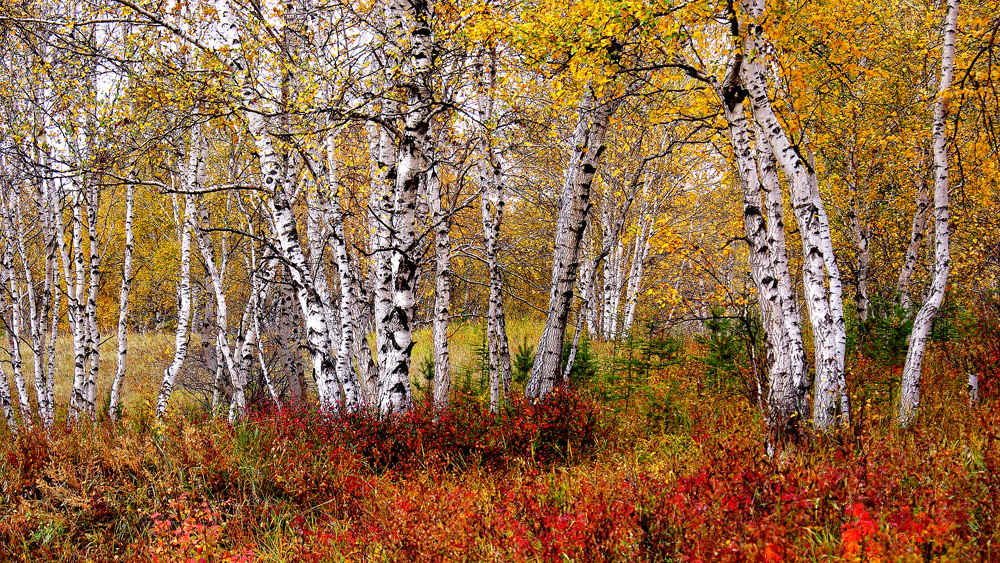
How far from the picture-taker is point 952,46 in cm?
558

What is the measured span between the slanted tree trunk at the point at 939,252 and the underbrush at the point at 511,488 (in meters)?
0.35

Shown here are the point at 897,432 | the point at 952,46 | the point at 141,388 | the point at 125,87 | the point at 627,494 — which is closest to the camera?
the point at 627,494

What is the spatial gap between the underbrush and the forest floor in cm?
2

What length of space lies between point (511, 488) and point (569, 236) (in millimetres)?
3646

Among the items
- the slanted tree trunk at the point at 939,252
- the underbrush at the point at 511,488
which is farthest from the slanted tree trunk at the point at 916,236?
the slanted tree trunk at the point at 939,252

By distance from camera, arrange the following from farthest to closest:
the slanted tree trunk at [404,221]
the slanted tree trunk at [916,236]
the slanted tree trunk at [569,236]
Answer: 1. the slanted tree trunk at [916,236]
2. the slanted tree trunk at [569,236]
3. the slanted tree trunk at [404,221]

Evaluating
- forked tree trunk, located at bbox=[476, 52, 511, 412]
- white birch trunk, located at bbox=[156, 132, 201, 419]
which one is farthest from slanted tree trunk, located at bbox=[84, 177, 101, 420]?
forked tree trunk, located at bbox=[476, 52, 511, 412]

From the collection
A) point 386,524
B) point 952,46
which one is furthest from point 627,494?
point 952,46

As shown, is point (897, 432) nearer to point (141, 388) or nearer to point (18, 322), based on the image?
point (18, 322)

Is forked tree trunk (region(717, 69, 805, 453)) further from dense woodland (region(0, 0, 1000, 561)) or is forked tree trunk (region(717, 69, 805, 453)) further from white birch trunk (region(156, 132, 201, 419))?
white birch trunk (region(156, 132, 201, 419))

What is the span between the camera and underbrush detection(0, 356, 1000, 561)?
9.91 feet

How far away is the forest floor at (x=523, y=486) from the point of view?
3025 millimetres

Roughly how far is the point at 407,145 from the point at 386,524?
3835 mm

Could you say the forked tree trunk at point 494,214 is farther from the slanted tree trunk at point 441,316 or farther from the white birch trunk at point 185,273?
the white birch trunk at point 185,273
